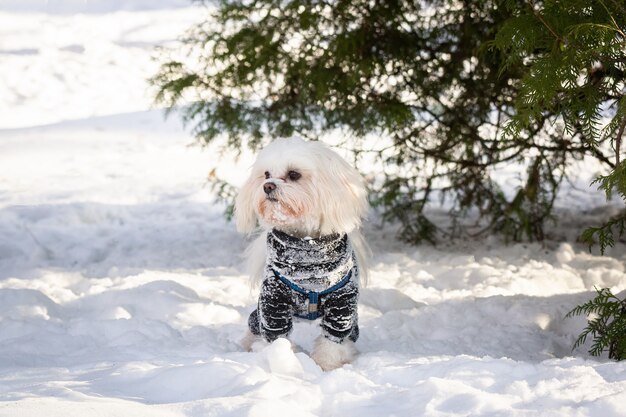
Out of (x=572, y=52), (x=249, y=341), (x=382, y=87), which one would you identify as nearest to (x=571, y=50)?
(x=572, y=52)

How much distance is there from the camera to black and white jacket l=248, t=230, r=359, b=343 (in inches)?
124

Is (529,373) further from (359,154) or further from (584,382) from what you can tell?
(359,154)

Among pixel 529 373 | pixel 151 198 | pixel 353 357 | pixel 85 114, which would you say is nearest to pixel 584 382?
pixel 529 373

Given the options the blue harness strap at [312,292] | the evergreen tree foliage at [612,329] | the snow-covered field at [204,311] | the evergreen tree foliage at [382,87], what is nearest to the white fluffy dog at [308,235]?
the blue harness strap at [312,292]

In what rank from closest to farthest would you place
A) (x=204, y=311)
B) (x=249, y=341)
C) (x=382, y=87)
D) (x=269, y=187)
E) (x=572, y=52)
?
1. (x=572, y=52)
2. (x=269, y=187)
3. (x=249, y=341)
4. (x=204, y=311)
5. (x=382, y=87)

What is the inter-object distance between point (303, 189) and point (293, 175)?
0.26ft

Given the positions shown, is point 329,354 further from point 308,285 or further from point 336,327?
point 308,285

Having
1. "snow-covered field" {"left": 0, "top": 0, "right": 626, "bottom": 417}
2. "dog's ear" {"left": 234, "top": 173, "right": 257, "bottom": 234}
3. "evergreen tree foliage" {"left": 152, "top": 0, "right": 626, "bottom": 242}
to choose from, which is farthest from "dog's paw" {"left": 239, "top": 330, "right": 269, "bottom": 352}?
"evergreen tree foliage" {"left": 152, "top": 0, "right": 626, "bottom": 242}

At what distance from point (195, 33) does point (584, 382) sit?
13.3ft

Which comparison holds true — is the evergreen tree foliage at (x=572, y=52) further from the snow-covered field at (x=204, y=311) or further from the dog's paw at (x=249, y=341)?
the dog's paw at (x=249, y=341)

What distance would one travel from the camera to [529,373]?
2.65 meters

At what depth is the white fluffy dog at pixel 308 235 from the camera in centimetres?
306

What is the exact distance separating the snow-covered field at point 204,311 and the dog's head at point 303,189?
602mm

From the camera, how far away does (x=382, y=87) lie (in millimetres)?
5086
